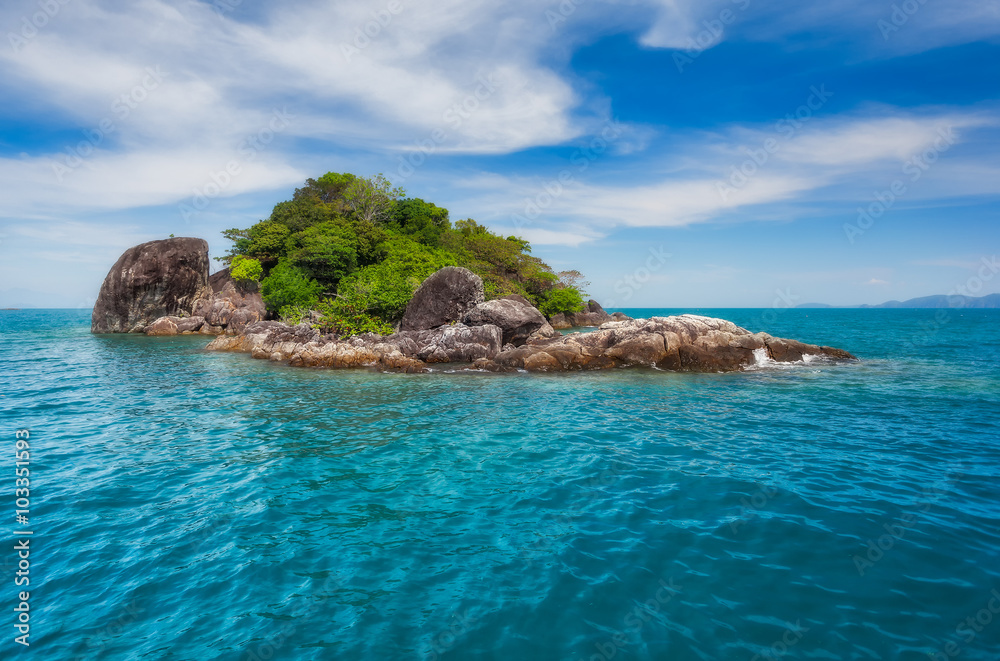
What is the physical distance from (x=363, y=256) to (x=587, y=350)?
90.6ft

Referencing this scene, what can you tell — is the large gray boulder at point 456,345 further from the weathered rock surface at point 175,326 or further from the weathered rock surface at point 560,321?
the weathered rock surface at point 560,321

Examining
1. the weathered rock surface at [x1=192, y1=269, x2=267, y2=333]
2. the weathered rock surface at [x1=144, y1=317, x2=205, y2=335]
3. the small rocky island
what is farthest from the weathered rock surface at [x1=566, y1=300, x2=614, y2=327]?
the weathered rock surface at [x1=144, y1=317, x2=205, y2=335]

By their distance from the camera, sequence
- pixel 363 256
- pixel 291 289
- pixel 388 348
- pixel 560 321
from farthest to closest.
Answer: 1. pixel 560 321
2. pixel 363 256
3. pixel 291 289
4. pixel 388 348

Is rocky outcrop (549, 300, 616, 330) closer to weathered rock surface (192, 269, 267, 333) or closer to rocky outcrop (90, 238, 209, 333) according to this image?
weathered rock surface (192, 269, 267, 333)

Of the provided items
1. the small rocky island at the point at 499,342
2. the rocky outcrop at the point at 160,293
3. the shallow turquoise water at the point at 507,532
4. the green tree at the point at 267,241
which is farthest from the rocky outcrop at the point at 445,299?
the rocky outcrop at the point at 160,293

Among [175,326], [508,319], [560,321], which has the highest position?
[560,321]

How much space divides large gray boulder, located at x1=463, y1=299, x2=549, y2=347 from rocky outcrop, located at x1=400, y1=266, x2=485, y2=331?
4.85 feet

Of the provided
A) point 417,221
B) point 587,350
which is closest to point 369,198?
point 417,221

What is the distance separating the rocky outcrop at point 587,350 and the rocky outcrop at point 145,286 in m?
30.5

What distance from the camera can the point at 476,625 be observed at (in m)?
5.72

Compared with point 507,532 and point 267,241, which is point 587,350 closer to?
point 507,532

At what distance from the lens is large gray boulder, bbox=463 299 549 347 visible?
100ft

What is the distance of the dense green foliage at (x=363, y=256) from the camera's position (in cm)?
3641

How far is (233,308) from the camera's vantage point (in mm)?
47719
